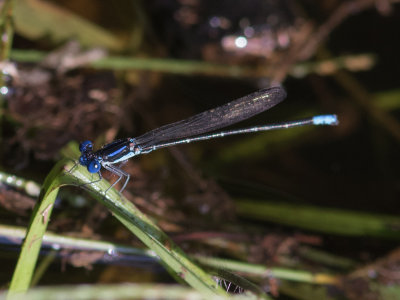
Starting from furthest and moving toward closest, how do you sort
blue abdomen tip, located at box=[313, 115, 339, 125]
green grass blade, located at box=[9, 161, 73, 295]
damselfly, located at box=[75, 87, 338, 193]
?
blue abdomen tip, located at box=[313, 115, 339, 125] < damselfly, located at box=[75, 87, 338, 193] < green grass blade, located at box=[9, 161, 73, 295]

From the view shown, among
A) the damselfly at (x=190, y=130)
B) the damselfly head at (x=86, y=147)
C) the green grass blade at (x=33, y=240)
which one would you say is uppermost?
the damselfly at (x=190, y=130)

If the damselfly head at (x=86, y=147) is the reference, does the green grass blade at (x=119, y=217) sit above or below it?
below

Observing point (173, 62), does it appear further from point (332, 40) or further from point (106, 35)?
point (332, 40)

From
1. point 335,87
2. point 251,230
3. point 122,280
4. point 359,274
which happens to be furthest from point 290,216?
point 335,87

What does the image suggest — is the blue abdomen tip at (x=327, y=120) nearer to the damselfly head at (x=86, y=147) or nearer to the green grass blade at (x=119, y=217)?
the damselfly head at (x=86, y=147)

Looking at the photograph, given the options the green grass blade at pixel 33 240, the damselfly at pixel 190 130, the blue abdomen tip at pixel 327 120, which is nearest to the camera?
the green grass blade at pixel 33 240

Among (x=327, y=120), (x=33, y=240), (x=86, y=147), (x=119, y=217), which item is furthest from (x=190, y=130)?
(x=33, y=240)

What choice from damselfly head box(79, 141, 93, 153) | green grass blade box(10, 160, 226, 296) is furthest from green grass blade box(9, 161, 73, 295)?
damselfly head box(79, 141, 93, 153)

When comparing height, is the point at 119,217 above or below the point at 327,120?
below

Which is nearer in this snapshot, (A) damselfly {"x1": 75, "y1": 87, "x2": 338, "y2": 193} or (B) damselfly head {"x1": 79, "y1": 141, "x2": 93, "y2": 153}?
(B) damselfly head {"x1": 79, "y1": 141, "x2": 93, "y2": 153}

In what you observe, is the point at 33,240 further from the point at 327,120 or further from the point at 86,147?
the point at 327,120

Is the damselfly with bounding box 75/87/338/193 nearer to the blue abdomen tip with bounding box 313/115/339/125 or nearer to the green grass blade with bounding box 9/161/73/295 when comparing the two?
the blue abdomen tip with bounding box 313/115/339/125

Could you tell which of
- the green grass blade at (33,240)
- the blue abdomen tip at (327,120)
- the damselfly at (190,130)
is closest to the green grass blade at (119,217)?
the green grass blade at (33,240)
